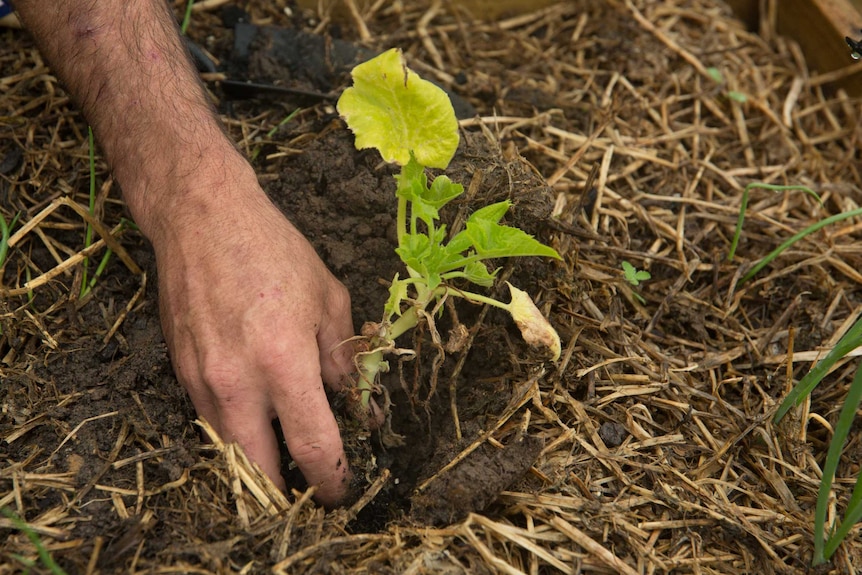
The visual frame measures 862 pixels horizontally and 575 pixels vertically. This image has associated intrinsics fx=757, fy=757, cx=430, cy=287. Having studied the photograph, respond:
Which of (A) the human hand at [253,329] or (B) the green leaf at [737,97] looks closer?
(A) the human hand at [253,329]

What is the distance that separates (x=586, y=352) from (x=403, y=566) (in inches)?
26.4

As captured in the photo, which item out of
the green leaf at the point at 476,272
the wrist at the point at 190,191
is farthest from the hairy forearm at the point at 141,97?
the green leaf at the point at 476,272

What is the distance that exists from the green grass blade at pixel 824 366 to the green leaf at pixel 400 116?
2.61 ft

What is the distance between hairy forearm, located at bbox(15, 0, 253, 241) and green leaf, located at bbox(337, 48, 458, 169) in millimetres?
379

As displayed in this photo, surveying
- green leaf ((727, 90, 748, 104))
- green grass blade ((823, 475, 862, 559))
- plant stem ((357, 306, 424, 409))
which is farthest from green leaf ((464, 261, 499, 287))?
green leaf ((727, 90, 748, 104))

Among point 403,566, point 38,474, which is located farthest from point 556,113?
point 38,474

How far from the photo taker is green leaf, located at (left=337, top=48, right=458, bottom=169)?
1335 mm

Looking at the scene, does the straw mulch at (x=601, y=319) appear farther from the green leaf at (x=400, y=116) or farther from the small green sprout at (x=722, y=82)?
the green leaf at (x=400, y=116)

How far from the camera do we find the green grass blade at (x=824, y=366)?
1394mm

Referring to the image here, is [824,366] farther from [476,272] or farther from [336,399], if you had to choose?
[336,399]

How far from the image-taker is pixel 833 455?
52.9 inches

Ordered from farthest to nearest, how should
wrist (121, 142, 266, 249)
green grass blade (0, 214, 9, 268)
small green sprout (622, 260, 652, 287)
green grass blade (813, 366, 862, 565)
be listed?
small green sprout (622, 260, 652, 287)
green grass blade (0, 214, 9, 268)
wrist (121, 142, 266, 249)
green grass blade (813, 366, 862, 565)

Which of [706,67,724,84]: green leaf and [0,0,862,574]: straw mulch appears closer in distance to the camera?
[0,0,862,574]: straw mulch

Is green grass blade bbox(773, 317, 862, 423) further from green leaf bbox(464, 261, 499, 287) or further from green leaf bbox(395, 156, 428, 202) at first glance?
green leaf bbox(395, 156, 428, 202)
